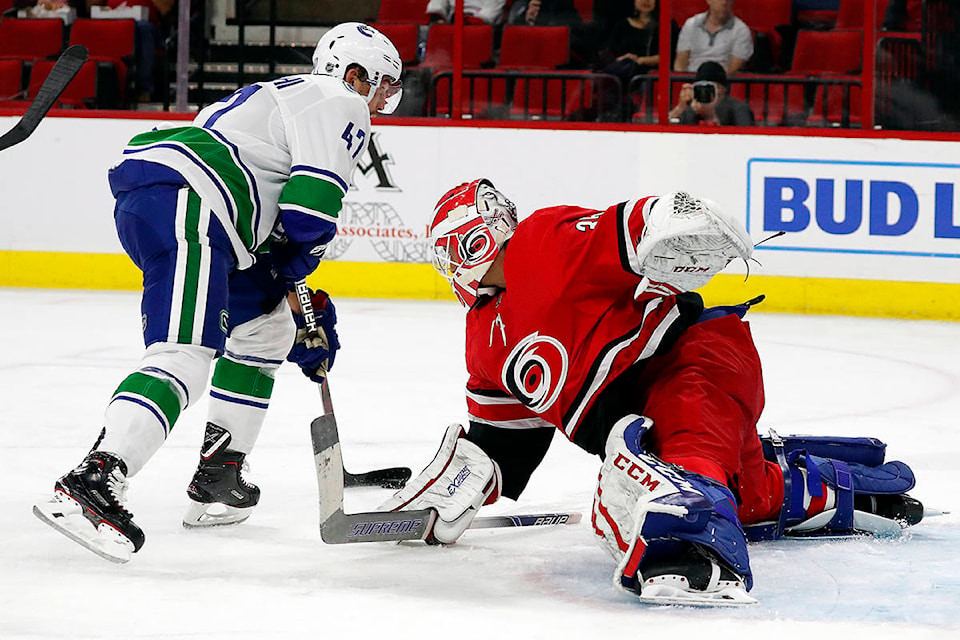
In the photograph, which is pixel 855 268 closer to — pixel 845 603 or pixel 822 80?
pixel 822 80

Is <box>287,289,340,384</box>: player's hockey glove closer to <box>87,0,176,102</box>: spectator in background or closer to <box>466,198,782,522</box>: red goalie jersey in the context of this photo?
<box>466,198,782,522</box>: red goalie jersey

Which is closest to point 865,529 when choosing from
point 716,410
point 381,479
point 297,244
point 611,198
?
point 716,410

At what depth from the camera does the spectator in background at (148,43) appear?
22.4ft

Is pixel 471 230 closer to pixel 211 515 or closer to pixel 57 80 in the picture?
pixel 211 515

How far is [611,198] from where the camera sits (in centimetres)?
630

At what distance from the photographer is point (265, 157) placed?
8.12ft

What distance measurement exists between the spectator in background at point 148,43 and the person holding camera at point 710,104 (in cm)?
256

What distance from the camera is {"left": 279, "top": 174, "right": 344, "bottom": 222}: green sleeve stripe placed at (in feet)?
7.78

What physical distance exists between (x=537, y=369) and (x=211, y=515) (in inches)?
29.0

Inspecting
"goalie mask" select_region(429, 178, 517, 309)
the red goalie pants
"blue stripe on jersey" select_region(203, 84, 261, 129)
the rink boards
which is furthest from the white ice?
the rink boards

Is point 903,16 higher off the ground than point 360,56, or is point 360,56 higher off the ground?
point 903,16

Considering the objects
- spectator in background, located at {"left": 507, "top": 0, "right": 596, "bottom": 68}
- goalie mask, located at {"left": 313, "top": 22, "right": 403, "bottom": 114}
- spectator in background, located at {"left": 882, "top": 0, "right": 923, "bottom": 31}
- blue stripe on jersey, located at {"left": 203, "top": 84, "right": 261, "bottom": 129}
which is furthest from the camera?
spectator in background, located at {"left": 507, "top": 0, "right": 596, "bottom": 68}

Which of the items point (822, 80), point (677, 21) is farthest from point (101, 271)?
point (822, 80)

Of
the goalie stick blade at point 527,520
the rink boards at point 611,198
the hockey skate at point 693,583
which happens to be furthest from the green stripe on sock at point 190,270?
the rink boards at point 611,198
